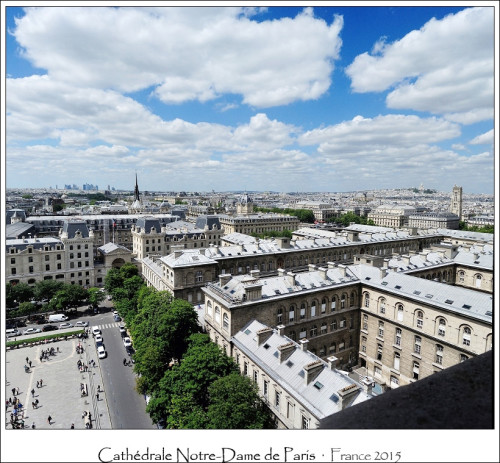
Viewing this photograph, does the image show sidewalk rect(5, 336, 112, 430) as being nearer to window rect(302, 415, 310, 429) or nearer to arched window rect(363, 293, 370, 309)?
window rect(302, 415, 310, 429)

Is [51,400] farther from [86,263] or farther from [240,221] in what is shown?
[240,221]

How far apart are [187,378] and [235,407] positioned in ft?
23.0

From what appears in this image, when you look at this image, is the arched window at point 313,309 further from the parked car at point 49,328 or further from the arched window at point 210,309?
the parked car at point 49,328

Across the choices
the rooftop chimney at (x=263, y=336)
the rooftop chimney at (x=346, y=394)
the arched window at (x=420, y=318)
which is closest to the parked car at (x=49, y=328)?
the rooftop chimney at (x=263, y=336)

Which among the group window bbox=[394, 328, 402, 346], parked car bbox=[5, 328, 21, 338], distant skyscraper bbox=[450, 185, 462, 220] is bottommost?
parked car bbox=[5, 328, 21, 338]

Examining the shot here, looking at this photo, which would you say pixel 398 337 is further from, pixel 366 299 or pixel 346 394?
pixel 346 394

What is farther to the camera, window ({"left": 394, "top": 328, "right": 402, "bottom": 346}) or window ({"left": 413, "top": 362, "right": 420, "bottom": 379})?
window ({"left": 394, "top": 328, "right": 402, "bottom": 346})

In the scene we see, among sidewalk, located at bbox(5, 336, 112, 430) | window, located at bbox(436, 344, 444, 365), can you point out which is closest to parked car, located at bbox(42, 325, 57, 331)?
sidewalk, located at bbox(5, 336, 112, 430)

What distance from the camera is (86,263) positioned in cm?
8306

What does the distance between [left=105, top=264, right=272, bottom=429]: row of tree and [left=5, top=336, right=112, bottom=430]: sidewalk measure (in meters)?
7.49

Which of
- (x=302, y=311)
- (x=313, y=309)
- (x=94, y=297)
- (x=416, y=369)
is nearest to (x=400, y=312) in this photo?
(x=416, y=369)

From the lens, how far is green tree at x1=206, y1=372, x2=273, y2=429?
24344 millimetres

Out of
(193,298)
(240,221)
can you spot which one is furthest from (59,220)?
(193,298)

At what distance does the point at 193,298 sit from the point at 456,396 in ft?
171
